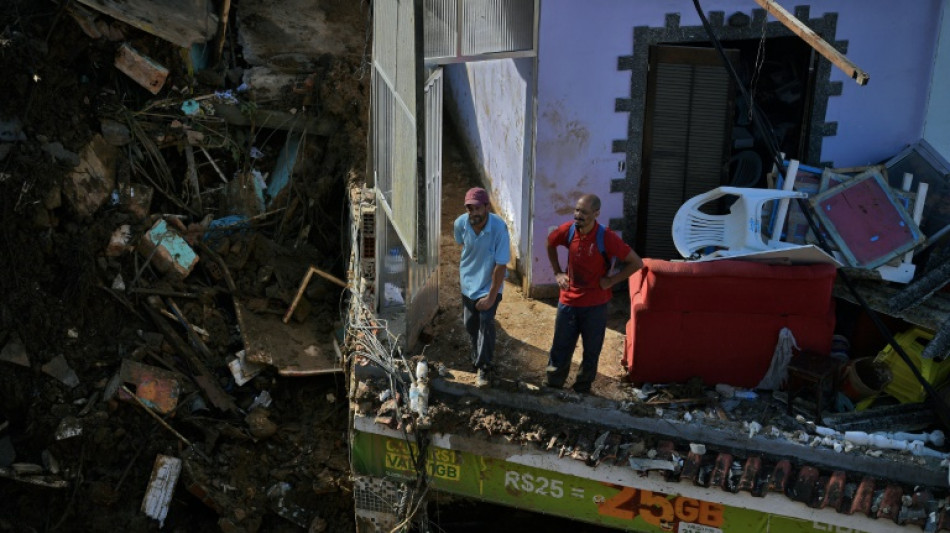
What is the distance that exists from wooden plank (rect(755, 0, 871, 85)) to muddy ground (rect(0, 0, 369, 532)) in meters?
5.43

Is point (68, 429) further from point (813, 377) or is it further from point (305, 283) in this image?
point (813, 377)

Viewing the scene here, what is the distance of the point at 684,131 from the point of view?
1017cm

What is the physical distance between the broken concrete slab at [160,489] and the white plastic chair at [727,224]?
5.57 metres

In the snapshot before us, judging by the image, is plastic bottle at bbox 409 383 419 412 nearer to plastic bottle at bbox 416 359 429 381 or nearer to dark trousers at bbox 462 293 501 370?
plastic bottle at bbox 416 359 429 381

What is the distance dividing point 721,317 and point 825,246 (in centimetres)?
165

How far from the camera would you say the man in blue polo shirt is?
8.03 meters

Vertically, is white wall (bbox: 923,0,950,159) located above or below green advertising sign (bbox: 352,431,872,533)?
above

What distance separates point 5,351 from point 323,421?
10.7 feet

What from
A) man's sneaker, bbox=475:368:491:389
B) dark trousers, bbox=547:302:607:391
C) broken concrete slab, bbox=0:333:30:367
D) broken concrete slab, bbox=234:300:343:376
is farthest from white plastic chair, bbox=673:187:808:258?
broken concrete slab, bbox=0:333:30:367

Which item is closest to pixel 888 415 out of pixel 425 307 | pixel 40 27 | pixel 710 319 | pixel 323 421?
pixel 710 319

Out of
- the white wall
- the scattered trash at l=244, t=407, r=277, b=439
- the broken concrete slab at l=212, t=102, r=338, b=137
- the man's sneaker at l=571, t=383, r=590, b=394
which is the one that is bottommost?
the scattered trash at l=244, t=407, r=277, b=439

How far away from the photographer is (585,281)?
815 centimetres

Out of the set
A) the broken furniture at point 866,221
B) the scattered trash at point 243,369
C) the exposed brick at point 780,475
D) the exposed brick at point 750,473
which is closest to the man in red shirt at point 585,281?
the exposed brick at point 750,473

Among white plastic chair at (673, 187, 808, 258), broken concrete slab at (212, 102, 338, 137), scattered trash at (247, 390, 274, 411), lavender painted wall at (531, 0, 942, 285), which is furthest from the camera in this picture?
broken concrete slab at (212, 102, 338, 137)
